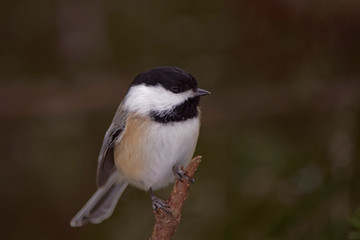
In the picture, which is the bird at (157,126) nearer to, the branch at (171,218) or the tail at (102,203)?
the branch at (171,218)

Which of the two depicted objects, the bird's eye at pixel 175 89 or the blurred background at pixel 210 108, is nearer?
the blurred background at pixel 210 108

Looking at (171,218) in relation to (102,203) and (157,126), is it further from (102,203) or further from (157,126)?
(102,203)

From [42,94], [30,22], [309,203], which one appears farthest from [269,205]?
[30,22]

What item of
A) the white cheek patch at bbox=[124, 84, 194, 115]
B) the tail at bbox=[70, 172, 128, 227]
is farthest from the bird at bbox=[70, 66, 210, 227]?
the tail at bbox=[70, 172, 128, 227]

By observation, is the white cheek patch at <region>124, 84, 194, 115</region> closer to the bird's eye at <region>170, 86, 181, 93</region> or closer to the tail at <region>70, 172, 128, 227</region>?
the bird's eye at <region>170, 86, 181, 93</region>

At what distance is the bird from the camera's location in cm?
208

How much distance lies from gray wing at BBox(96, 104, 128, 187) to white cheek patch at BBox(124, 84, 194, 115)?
14 centimetres

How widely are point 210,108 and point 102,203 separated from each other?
2.73 ft

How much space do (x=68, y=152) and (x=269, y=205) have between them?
1.41 metres

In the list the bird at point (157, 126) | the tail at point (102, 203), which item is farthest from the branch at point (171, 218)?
the tail at point (102, 203)

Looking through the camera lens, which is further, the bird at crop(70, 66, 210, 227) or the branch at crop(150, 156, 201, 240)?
the bird at crop(70, 66, 210, 227)

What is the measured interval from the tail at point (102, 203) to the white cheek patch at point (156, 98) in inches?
25.9

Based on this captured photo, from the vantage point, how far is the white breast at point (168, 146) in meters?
2.09

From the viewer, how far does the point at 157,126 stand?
2.08 meters
